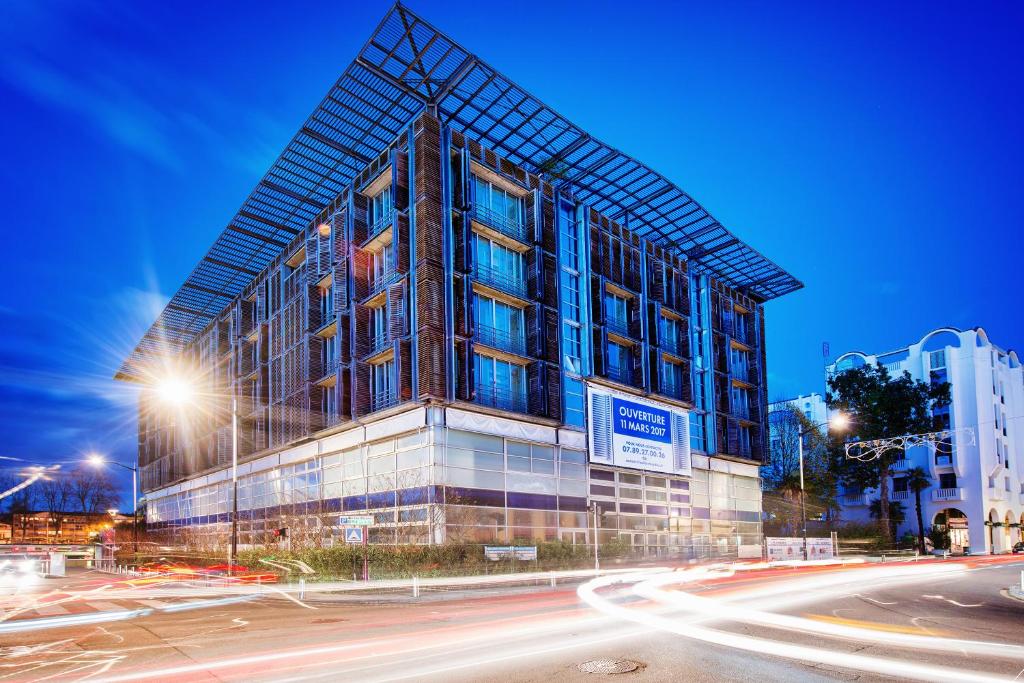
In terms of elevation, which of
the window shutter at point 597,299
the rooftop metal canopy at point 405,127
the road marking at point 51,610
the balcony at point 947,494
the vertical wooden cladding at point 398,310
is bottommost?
the balcony at point 947,494

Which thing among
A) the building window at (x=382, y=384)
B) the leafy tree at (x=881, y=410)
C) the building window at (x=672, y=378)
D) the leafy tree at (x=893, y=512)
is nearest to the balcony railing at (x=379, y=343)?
the building window at (x=382, y=384)

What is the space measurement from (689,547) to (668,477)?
4.80m

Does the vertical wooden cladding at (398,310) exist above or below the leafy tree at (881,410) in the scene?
above

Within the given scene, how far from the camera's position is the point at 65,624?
58.9 ft

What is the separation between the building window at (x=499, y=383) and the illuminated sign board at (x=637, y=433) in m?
5.22

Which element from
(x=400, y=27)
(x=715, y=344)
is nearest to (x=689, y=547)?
(x=715, y=344)

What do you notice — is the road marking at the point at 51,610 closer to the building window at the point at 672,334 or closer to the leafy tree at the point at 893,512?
the building window at the point at 672,334

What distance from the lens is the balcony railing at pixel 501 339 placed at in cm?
3875

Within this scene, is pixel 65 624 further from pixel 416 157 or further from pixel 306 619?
pixel 416 157

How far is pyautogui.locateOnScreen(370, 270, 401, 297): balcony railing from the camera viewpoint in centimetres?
3822

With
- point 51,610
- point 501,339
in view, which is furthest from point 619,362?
point 51,610

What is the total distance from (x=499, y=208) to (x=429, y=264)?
24.9 ft

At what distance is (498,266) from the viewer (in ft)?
134

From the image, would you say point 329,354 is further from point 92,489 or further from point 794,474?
point 92,489
